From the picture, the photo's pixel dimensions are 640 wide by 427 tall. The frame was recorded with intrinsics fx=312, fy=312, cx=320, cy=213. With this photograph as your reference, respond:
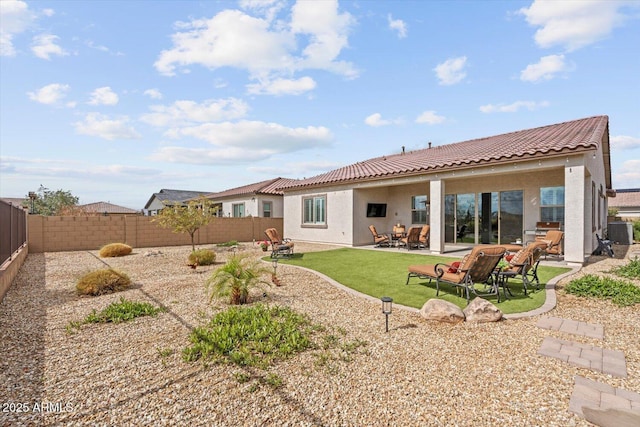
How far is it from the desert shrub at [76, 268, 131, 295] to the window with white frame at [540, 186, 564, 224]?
1502cm

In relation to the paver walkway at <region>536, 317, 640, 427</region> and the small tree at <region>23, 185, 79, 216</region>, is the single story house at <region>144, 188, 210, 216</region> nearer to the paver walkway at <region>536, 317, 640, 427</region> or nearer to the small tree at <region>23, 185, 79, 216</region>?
the small tree at <region>23, 185, 79, 216</region>

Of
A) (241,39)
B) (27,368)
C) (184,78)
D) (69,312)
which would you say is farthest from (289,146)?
(27,368)

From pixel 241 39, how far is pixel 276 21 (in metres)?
1.46

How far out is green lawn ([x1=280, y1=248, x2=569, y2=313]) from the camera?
6379 mm

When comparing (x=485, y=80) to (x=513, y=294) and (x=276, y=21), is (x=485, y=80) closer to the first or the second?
(x=276, y=21)

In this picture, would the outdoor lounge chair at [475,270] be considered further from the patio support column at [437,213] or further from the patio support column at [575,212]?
the patio support column at [437,213]

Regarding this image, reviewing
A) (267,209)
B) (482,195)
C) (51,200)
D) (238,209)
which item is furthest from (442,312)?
(51,200)

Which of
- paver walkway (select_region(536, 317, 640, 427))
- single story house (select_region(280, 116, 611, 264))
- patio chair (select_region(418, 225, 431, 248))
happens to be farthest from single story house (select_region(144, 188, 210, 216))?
paver walkway (select_region(536, 317, 640, 427))

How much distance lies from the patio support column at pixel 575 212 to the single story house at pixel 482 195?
1.0 inches

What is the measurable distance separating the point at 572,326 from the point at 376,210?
12.5 meters

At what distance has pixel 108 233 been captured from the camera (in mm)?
16844

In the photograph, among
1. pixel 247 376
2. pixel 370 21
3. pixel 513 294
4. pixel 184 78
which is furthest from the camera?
pixel 184 78

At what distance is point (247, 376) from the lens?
3.43 meters

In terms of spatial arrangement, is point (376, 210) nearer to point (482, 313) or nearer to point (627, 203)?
point (482, 313)
